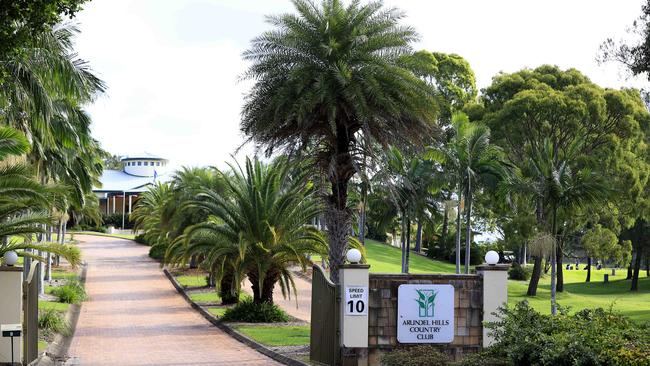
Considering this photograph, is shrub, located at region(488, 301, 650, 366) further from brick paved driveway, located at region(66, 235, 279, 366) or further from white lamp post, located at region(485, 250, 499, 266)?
brick paved driveway, located at region(66, 235, 279, 366)

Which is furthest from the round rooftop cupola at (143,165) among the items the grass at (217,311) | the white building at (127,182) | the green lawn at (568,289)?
the grass at (217,311)

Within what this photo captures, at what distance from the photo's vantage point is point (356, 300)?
57.0 ft

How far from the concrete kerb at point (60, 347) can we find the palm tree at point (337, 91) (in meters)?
6.44

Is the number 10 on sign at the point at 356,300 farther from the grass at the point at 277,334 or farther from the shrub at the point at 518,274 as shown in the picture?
the shrub at the point at 518,274

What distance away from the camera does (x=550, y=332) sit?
14.2m

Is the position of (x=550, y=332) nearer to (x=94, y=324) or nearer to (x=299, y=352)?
(x=299, y=352)

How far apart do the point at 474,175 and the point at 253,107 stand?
19954 mm

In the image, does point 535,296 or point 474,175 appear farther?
point 535,296

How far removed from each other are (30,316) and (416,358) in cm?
750

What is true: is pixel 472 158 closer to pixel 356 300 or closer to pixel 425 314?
pixel 425 314

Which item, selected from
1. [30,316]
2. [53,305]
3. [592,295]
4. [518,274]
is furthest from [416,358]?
[518,274]

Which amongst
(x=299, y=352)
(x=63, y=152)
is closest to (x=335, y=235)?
(x=299, y=352)

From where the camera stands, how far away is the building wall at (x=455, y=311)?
17.6m

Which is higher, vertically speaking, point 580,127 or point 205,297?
point 580,127
